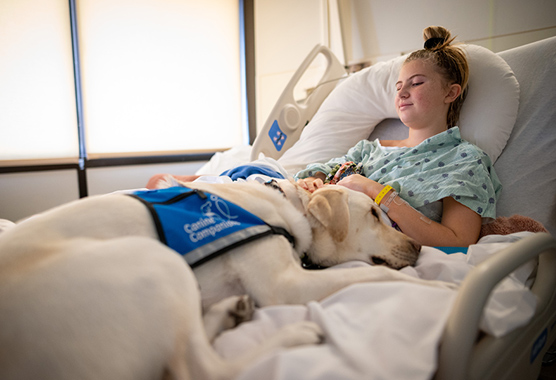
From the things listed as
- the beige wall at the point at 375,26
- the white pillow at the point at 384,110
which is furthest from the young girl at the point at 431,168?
the beige wall at the point at 375,26

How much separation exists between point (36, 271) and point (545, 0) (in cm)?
360

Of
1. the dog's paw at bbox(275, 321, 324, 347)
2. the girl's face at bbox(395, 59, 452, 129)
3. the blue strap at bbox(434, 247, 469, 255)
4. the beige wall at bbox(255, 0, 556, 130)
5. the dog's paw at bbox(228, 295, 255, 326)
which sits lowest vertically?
the blue strap at bbox(434, 247, 469, 255)

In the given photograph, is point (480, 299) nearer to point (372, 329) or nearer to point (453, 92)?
point (372, 329)

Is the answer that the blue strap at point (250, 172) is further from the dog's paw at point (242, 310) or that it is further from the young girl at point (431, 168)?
the dog's paw at point (242, 310)

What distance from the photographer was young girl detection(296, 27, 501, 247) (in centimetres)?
158

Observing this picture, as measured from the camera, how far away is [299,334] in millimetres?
796

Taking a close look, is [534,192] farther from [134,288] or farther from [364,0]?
[364,0]

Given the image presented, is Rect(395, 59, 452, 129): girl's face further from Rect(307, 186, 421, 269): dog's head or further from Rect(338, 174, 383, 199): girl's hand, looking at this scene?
Rect(307, 186, 421, 269): dog's head

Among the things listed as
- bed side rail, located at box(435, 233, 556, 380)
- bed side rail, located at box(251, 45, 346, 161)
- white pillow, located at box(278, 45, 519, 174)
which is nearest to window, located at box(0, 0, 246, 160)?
bed side rail, located at box(251, 45, 346, 161)

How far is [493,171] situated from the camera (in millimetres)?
1810

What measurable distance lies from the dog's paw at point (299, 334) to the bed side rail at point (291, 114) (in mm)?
2116

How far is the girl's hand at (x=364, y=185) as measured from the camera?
1.69 m

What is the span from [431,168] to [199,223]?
1.33m

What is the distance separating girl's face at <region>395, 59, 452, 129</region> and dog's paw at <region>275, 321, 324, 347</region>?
5.03 ft
